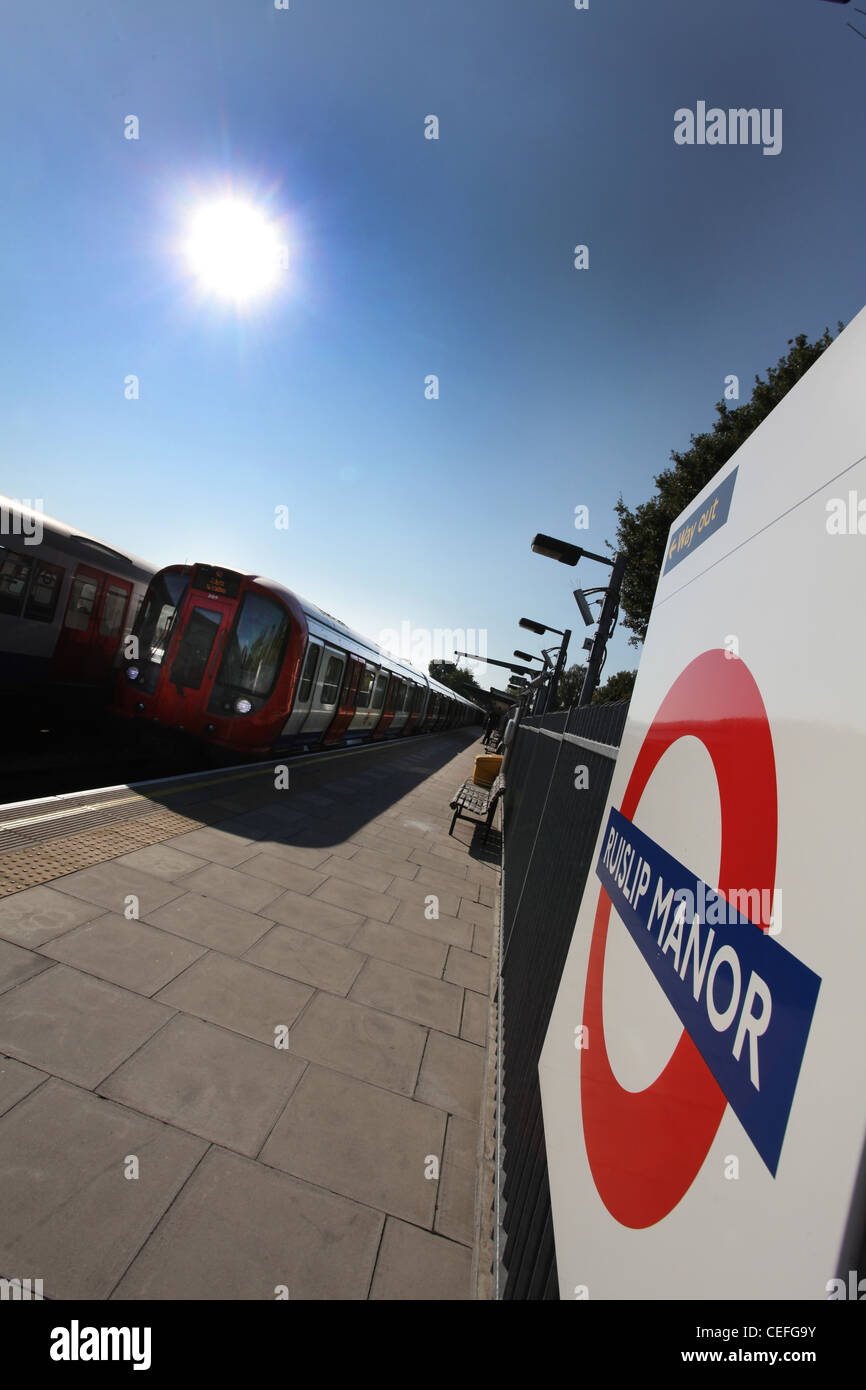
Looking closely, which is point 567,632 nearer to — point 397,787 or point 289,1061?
point 397,787

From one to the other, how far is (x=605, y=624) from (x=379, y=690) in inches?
486

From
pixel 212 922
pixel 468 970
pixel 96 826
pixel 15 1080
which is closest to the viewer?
pixel 15 1080

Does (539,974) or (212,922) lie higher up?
(539,974)

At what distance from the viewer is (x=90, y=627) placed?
1182cm

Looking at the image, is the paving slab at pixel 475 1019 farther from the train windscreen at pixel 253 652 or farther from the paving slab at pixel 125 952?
the train windscreen at pixel 253 652

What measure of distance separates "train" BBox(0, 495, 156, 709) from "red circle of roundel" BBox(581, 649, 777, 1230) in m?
11.2

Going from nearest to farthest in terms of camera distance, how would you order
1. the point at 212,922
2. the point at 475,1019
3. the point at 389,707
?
the point at 475,1019 < the point at 212,922 < the point at 389,707

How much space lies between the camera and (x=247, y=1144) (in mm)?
2666

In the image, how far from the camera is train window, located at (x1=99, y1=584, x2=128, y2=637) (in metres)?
12.2

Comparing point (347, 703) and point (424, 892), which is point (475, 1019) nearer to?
point (424, 892)

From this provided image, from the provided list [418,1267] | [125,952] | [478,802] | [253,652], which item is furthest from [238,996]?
[253,652]

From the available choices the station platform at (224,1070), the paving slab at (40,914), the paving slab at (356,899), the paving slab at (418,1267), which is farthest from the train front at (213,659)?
the paving slab at (418,1267)
